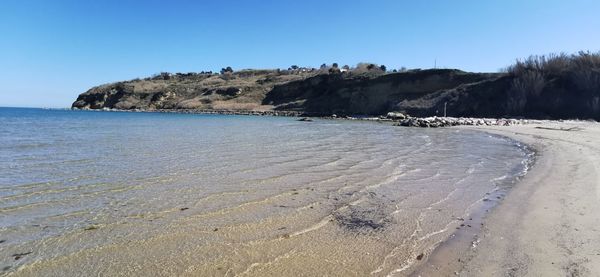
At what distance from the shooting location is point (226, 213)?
23.4 feet

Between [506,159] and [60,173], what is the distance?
1459 cm

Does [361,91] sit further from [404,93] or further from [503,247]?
[503,247]

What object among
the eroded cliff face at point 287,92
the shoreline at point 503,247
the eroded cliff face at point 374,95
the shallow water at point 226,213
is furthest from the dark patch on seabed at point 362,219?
the eroded cliff face at point 287,92

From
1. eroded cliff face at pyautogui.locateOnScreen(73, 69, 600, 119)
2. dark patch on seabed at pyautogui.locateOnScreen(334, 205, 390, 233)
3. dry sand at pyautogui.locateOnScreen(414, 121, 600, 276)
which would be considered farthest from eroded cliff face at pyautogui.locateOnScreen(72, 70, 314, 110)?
dark patch on seabed at pyautogui.locateOnScreen(334, 205, 390, 233)

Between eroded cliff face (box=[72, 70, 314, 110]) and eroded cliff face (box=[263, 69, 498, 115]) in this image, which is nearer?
eroded cliff face (box=[263, 69, 498, 115])

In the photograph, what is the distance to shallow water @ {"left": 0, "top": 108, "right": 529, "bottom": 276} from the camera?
197 inches

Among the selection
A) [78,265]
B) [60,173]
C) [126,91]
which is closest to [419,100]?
[60,173]

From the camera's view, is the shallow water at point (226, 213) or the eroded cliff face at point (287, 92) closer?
the shallow water at point (226, 213)

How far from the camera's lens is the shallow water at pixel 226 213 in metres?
5.00

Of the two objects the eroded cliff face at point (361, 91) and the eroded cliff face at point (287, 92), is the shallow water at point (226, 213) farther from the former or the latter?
the eroded cliff face at point (287, 92)

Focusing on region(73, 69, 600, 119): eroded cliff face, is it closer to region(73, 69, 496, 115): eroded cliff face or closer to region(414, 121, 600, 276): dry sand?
region(73, 69, 496, 115): eroded cliff face

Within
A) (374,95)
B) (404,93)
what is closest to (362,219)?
(404,93)

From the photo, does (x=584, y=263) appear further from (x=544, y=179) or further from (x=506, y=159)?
(x=506, y=159)

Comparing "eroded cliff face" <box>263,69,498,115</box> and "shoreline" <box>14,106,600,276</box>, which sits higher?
"eroded cliff face" <box>263,69,498,115</box>
